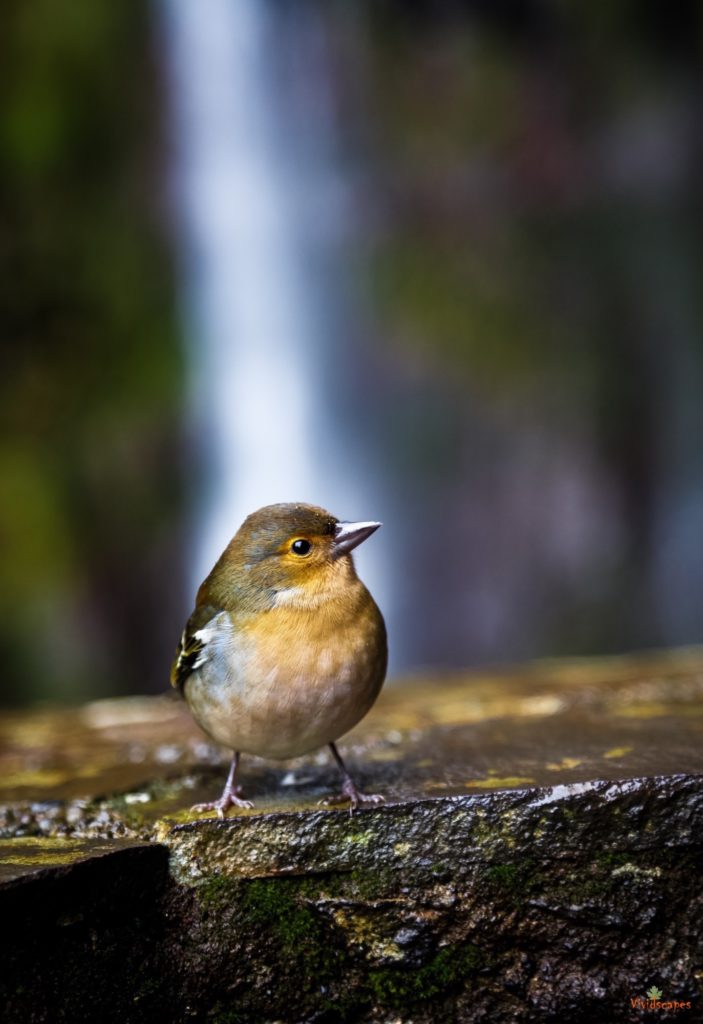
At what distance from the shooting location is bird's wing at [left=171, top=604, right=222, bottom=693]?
11.4ft

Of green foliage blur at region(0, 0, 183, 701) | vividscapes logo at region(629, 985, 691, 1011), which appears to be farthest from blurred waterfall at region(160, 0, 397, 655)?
vividscapes logo at region(629, 985, 691, 1011)

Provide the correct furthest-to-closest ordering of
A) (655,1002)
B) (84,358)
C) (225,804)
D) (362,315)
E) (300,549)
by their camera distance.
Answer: (84,358), (362,315), (300,549), (225,804), (655,1002)

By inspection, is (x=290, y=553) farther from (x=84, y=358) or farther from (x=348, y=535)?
(x=84, y=358)

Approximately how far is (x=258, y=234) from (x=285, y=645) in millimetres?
10153

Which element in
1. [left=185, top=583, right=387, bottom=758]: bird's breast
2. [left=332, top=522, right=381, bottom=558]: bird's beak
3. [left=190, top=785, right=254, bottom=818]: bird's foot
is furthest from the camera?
[left=332, top=522, right=381, bottom=558]: bird's beak

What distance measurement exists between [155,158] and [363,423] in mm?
4100

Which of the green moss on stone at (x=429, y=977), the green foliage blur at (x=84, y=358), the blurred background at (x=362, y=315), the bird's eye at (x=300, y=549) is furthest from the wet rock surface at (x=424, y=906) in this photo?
→ the green foliage blur at (x=84, y=358)

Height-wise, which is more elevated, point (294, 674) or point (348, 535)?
point (348, 535)

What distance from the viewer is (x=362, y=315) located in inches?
499

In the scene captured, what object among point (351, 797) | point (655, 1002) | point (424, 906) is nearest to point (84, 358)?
point (351, 797)

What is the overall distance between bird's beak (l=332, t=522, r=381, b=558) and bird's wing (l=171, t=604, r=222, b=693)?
42 cm

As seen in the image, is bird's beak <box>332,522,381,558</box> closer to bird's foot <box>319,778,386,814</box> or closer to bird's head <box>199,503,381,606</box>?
bird's head <box>199,503,381,606</box>

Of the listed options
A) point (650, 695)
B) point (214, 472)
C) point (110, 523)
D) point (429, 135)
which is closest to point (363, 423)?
point (214, 472)

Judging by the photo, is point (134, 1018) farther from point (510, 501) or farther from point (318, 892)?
point (510, 501)
